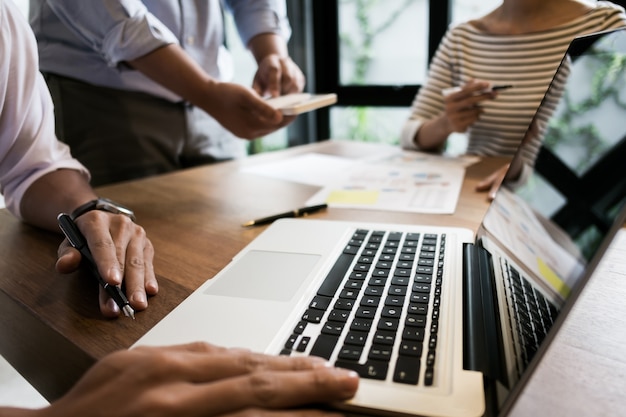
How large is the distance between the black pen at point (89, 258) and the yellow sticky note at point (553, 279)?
Answer: 1.27 ft

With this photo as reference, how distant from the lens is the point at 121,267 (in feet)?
1.73

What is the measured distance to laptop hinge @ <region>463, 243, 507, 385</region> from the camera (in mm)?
351

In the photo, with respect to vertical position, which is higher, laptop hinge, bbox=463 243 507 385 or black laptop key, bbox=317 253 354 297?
laptop hinge, bbox=463 243 507 385

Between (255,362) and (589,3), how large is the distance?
4.10ft

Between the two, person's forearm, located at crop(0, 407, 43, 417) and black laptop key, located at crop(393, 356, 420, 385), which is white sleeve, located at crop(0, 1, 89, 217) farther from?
black laptop key, located at crop(393, 356, 420, 385)

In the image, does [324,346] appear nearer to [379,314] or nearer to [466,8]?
[379,314]

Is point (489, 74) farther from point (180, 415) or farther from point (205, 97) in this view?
point (180, 415)

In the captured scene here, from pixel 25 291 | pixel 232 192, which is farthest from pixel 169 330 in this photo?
pixel 232 192

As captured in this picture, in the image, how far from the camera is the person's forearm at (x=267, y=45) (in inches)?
50.8

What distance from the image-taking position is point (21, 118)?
2.36 feet

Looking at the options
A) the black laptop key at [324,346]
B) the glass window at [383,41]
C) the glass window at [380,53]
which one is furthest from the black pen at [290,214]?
the glass window at [383,41]

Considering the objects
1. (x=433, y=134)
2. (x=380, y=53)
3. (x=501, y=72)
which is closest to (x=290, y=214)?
(x=433, y=134)

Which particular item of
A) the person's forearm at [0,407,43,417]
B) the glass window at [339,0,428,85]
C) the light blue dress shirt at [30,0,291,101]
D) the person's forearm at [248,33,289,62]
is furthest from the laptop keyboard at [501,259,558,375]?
the glass window at [339,0,428,85]

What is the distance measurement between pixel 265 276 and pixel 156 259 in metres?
0.18
